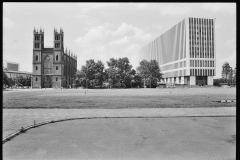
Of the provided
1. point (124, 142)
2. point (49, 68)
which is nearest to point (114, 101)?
point (124, 142)

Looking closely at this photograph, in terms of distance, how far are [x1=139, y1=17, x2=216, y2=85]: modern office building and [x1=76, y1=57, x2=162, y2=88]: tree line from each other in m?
9.28

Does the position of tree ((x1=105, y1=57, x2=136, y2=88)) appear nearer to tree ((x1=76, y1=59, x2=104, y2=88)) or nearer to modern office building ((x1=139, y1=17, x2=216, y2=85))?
tree ((x1=76, y1=59, x2=104, y2=88))

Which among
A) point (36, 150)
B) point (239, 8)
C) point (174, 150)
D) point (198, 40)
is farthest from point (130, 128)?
point (198, 40)

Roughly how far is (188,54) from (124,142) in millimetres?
68501

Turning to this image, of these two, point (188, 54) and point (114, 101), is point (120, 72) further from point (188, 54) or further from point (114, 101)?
point (114, 101)

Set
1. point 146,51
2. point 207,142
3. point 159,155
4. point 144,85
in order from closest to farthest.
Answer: point 159,155 < point 207,142 < point 144,85 < point 146,51

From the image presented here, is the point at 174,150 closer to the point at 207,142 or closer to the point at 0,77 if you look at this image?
the point at 207,142

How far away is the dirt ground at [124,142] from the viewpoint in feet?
14.9

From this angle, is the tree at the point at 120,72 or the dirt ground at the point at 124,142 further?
the tree at the point at 120,72

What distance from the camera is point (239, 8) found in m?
2.74

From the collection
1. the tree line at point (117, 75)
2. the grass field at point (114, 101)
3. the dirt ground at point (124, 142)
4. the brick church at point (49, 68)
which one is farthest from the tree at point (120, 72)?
the dirt ground at point (124, 142)

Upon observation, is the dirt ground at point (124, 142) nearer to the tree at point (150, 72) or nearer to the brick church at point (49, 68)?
the brick church at point (49, 68)

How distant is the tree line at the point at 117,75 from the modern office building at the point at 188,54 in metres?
9.28

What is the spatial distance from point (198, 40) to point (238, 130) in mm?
68660
